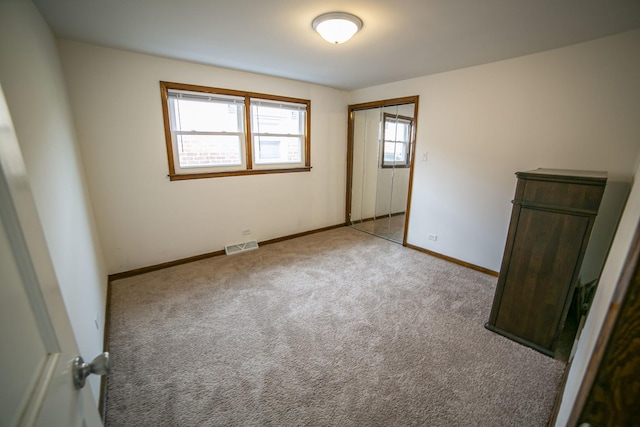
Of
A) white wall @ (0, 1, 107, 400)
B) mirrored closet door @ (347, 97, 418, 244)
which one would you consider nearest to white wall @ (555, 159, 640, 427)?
white wall @ (0, 1, 107, 400)

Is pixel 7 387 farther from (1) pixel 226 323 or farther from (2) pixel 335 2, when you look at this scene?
(2) pixel 335 2

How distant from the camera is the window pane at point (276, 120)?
3.50 m

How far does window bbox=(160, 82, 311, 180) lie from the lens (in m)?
2.96

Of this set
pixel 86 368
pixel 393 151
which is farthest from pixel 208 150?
pixel 393 151

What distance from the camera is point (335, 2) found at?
1.66 m

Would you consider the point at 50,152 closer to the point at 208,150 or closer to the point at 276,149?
the point at 208,150

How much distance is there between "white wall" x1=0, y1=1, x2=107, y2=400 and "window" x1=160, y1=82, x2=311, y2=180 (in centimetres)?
103

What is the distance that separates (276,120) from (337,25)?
2.00m

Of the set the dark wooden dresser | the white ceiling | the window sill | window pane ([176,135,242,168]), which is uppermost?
the white ceiling

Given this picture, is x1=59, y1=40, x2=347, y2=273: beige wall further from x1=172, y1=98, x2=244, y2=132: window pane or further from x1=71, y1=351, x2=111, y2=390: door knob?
x1=71, y1=351, x2=111, y2=390: door knob

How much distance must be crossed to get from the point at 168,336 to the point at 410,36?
123 inches

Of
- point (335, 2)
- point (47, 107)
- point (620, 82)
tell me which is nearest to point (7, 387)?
point (47, 107)

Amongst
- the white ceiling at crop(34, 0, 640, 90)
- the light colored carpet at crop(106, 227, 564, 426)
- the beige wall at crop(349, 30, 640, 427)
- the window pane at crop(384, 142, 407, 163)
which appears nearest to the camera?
the light colored carpet at crop(106, 227, 564, 426)

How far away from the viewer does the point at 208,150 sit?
10.5 feet
